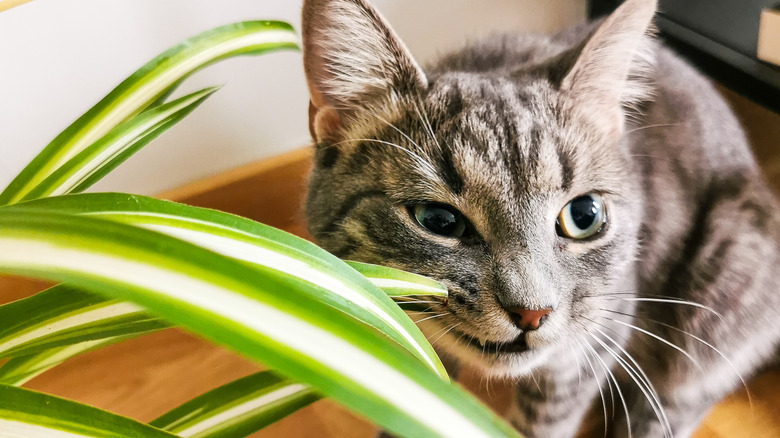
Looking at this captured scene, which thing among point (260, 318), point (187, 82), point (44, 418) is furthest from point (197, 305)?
point (187, 82)

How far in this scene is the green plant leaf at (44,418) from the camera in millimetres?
351

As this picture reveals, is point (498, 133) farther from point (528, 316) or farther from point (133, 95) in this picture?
point (133, 95)

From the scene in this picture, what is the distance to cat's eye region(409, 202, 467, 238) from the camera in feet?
2.18

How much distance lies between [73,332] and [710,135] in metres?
0.86

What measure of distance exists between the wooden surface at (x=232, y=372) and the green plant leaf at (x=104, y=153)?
402mm

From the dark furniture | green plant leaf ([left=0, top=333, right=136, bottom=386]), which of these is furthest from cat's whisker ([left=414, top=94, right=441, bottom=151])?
the dark furniture

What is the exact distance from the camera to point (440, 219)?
667 mm

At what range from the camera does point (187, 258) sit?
275 millimetres

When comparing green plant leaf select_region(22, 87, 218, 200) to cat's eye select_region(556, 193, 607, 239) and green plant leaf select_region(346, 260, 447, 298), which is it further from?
cat's eye select_region(556, 193, 607, 239)

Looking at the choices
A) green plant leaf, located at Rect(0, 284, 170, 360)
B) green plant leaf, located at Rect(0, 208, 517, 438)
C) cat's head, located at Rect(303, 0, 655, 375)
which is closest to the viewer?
green plant leaf, located at Rect(0, 208, 517, 438)

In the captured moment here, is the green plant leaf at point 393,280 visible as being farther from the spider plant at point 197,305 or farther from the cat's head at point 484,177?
the cat's head at point 484,177

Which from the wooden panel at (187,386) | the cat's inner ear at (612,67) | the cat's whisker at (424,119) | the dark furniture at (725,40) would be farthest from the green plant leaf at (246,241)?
the dark furniture at (725,40)

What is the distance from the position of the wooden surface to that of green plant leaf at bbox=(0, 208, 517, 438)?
0.69 metres

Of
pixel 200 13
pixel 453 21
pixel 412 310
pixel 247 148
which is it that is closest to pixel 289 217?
pixel 247 148
